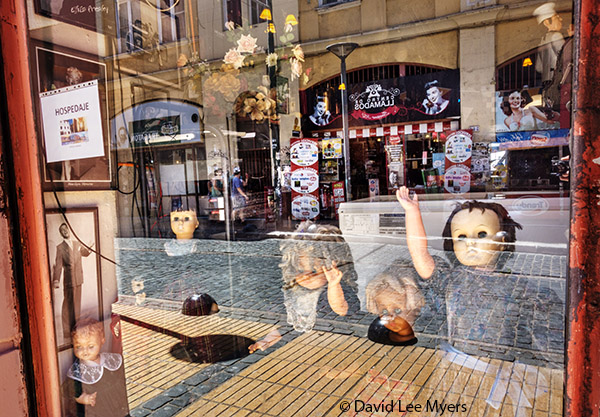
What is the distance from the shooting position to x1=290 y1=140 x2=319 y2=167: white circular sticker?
4609mm

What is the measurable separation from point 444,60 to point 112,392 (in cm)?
315

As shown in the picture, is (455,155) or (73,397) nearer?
(73,397)

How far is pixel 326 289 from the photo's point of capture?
13.7 ft

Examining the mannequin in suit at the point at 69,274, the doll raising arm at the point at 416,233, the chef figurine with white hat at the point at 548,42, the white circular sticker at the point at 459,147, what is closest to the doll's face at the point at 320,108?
the white circular sticker at the point at 459,147

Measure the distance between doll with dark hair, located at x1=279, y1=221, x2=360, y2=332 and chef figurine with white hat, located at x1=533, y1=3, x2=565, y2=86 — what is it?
229 cm

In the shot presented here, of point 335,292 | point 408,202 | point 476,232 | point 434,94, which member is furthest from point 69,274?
point 434,94

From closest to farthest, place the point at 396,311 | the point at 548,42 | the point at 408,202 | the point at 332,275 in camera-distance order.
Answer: the point at 548,42
the point at 408,202
the point at 396,311
the point at 332,275

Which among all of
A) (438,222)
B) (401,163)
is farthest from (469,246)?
(401,163)

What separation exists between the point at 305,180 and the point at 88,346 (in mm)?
3480

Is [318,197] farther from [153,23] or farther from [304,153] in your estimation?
[153,23]

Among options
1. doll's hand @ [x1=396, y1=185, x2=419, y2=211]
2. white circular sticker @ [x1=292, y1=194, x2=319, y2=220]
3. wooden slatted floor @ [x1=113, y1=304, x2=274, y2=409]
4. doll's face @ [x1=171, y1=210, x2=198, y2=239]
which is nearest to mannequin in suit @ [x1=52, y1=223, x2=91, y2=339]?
wooden slatted floor @ [x1=113, y1=304, x2=274, y2=409]

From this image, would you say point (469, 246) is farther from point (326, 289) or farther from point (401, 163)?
point (326, 289)

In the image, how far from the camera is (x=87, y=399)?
181cm

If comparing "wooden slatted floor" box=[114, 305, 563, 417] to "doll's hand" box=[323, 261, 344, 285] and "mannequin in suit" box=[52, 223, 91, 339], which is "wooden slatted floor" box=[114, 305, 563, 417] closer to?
"mannequin in suit" box=[52, 223, 91, 339]
